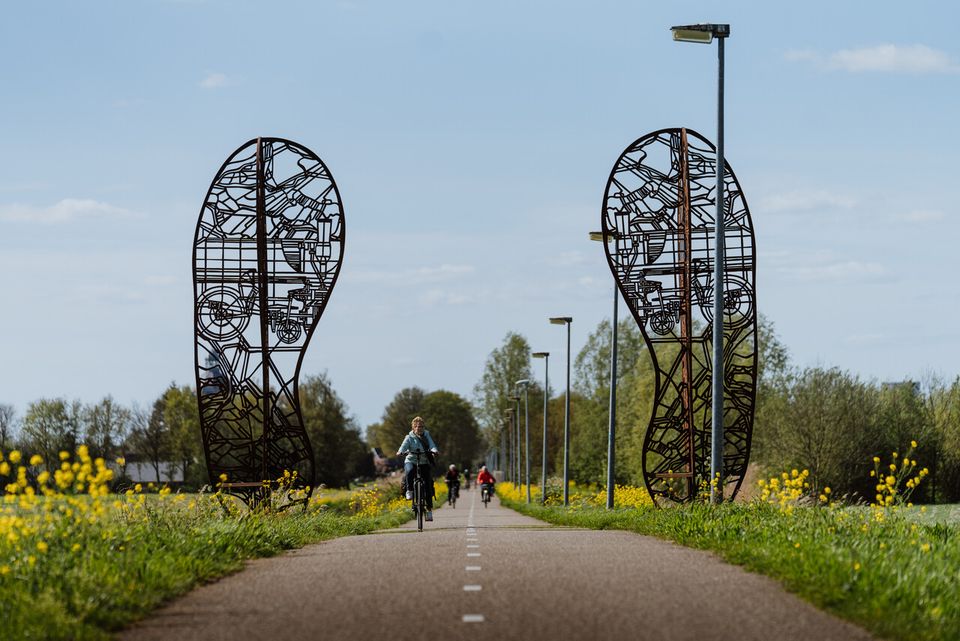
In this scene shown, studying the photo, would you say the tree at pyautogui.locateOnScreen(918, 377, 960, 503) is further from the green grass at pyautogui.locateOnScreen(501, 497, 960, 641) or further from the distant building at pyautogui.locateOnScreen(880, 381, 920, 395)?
the green grass at pyautogui.locateOnScreen(501, 497, 960, 641)

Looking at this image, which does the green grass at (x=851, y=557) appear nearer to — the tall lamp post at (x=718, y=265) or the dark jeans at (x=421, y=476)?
the tall lamp post at (x=718, y=265)

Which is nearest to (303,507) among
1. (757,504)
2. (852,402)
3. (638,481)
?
(757,504)

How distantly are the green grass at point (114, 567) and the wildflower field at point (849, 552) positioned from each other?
15.2 feet

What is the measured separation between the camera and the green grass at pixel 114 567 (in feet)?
26.1

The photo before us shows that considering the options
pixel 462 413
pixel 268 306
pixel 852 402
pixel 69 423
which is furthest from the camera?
pixel 462 413

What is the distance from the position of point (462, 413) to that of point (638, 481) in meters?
66.9

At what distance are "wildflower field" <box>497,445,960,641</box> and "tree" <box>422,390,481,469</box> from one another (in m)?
106

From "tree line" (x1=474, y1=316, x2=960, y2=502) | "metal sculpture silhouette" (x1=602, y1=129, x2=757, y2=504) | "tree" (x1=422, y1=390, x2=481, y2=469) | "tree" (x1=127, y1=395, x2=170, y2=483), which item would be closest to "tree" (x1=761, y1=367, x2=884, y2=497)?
"tree line" (x1=474, y1=316, x2=960, y2=502)

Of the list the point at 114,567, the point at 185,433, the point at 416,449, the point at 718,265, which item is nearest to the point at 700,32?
the point at 718,265

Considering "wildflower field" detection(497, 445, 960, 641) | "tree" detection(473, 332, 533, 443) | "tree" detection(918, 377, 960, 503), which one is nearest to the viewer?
"wildflower field" detection(497, 445, 960, 641)

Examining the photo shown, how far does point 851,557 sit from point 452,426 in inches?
4560

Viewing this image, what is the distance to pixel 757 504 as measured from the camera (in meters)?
16.4

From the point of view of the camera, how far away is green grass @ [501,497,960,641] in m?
8.23

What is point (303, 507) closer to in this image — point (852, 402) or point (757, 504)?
point (757, 504)
